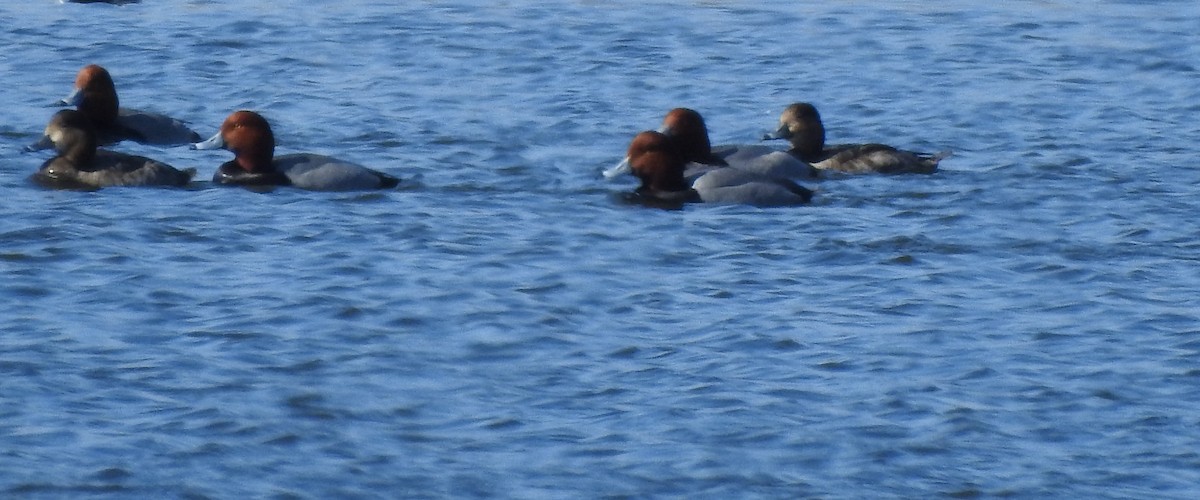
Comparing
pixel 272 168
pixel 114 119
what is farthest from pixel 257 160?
pixel 114 119

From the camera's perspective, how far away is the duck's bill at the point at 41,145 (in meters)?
14.5

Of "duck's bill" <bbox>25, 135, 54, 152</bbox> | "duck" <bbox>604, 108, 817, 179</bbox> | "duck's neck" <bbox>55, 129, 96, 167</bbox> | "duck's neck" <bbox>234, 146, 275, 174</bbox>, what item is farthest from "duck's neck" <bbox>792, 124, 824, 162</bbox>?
"duck's bill" <bbox>25, 135, 54, 152</bbox>

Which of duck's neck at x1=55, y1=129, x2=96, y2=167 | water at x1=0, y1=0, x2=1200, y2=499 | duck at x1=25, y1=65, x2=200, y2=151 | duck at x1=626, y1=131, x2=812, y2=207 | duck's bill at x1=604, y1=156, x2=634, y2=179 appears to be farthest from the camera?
duck at x1=25, y1=65, x2=200, y2=151

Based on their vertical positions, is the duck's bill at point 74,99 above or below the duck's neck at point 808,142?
above

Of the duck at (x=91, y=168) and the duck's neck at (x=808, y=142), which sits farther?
the duck's neck at (x=808, y=142)

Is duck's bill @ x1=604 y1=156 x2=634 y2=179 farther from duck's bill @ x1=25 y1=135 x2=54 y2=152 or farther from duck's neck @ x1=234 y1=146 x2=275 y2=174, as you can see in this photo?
duck's bill @ x1=25 y1=135 x2=54 y2=152

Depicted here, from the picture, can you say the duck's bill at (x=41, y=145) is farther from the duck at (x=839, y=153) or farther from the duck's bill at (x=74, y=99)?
the duck at (x=839, y=153)

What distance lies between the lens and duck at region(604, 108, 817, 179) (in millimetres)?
14180

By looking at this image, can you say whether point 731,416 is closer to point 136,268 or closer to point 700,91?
point 136,268

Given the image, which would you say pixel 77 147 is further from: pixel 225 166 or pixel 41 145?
pixel 41 145

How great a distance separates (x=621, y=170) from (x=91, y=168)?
3372mm

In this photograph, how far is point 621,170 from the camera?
13836 millimetres

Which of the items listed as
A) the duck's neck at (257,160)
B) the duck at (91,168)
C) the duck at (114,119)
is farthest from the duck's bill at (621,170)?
→ the duck at (114,119)

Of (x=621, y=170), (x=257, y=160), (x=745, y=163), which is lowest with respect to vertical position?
(x=745, y=163)
